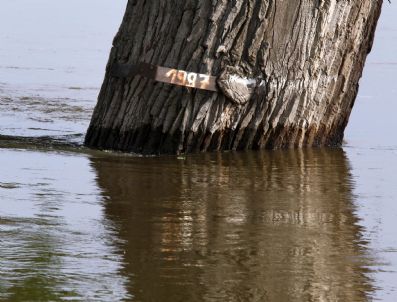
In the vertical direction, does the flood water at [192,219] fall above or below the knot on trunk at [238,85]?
below

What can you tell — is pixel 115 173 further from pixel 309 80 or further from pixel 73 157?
pixel 309 80

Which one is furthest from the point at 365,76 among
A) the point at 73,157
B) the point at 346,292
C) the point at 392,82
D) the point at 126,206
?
the point at 346,292

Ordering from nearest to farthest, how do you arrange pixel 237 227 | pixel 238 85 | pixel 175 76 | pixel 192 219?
pixel 237 227, pixel 192 219, pixel 175 76, pixel 238 85

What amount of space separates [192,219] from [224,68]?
1.67 meters

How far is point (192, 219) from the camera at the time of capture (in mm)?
4504

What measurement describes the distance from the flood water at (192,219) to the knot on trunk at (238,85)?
338mm

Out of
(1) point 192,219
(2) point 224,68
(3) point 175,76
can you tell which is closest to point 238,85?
(2) point 224,68

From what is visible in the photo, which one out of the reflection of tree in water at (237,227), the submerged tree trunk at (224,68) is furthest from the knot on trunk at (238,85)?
the reflection of tree in water at (237,227)

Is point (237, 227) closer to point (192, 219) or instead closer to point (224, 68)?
point (192, 219)

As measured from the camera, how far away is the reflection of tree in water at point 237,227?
3621 mm

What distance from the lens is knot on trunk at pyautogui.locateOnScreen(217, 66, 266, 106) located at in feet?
19.6

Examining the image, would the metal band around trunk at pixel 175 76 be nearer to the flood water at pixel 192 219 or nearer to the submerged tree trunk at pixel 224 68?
the submerged tree trunk at pixel 224 68

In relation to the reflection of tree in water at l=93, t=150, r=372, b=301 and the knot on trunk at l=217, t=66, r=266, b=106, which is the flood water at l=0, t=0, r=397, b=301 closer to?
the reflection of tree in water at l=93, t=150, r=372, b=301

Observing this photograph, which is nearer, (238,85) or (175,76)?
(175,76)
